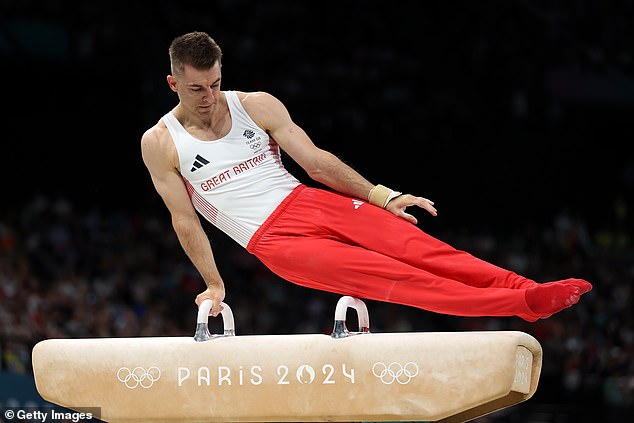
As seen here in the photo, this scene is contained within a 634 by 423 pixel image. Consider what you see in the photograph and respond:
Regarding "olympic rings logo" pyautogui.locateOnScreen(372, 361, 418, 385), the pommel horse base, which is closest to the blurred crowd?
the pommel horse base

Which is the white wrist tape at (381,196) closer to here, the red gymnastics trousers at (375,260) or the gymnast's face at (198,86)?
the red gymnastics trousers at (375,260)

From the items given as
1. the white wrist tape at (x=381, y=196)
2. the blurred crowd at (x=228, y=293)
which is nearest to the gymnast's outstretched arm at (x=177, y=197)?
the white wrist tape at (x=381, y=196)

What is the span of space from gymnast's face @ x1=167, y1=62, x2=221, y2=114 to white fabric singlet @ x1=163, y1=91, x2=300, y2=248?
142mm

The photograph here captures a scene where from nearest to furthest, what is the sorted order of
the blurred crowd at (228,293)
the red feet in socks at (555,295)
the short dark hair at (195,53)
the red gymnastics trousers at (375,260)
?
the red feet in socks at (555,295), the red gymnastics trousers at (375,260), the short dark hair at (195,53), the blurred crowd at (228,293)

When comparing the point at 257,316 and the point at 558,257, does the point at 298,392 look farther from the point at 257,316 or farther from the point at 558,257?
the point at 558,257

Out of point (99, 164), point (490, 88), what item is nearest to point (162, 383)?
point (99, 164)

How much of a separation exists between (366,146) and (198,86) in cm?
827

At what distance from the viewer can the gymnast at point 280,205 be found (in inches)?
175

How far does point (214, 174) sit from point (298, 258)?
586 millimetres

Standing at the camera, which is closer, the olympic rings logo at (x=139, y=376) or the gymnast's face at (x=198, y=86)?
the olympic rings logo at (x=139, y=376)

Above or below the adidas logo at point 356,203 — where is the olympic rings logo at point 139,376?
below

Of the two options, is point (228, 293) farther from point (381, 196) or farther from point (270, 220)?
point (381, 196)

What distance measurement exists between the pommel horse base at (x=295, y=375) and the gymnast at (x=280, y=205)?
214 mm

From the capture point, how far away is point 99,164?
12.2 meters
